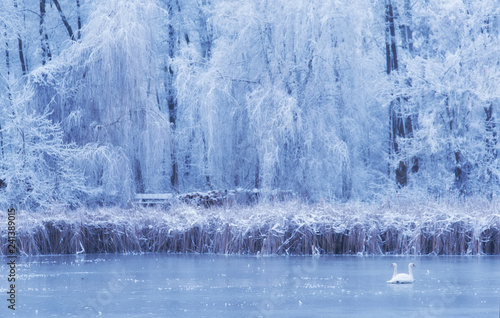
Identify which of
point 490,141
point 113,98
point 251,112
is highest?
point 113,98

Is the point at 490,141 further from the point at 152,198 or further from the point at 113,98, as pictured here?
the point at 113,98

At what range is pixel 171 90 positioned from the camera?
26203 millimetres

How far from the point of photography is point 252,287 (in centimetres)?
1102

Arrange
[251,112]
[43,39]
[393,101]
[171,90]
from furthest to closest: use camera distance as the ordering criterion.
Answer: [171,90], [393,101], [43,39], [251,112]

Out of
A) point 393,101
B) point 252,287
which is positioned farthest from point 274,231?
point 393,101

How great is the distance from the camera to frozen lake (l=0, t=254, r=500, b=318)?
9.16 metres

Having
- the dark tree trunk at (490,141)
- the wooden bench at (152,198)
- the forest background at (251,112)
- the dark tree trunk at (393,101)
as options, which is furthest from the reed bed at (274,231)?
the dark tree trunk at (393,101)

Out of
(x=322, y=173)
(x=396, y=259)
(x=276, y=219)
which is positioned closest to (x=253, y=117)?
(x=322, y=173)

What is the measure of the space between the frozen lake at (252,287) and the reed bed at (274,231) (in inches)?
24.6

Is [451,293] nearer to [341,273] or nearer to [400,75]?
[341,273]

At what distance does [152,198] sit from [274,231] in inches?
244

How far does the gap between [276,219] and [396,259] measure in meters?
2.36

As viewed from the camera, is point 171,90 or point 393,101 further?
point 171,90

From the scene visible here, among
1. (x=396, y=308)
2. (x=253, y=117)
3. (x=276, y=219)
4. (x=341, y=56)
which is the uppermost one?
(x=341, y=56)
